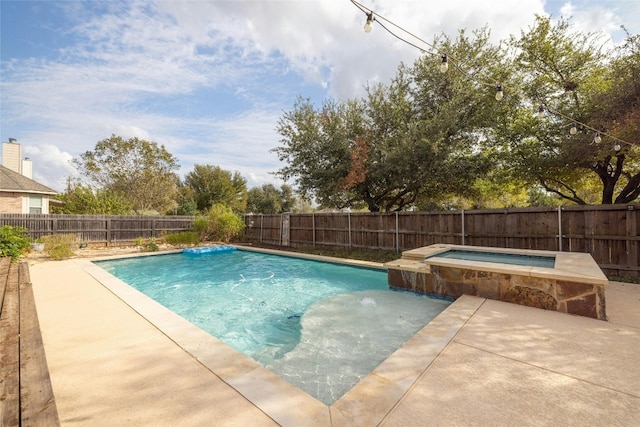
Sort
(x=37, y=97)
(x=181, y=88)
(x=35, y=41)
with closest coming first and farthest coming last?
(x=35, y=41)
(x=37, y=97)
(x=181, y=88)

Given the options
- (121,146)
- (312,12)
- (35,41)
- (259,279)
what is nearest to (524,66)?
(312,12)

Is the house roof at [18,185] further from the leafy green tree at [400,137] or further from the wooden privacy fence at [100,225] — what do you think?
the leafy green tree at [400,137]

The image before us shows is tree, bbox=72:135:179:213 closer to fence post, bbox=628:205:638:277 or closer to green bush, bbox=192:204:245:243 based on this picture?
green bush, bbox=192:204:245:243

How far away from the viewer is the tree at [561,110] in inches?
324

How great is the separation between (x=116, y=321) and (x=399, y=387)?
3558mm

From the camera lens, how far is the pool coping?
1.76 metres

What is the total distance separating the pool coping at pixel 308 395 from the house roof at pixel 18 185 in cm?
1565

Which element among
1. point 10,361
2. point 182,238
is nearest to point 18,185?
point 182,238

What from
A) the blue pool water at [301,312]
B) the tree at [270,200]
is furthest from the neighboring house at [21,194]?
the tree at [270,200]

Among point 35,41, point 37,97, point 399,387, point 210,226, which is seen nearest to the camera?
point 399,387

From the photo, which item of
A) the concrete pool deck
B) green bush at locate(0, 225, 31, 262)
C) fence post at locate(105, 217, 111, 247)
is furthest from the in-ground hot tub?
fence post at locate(105, 217, 111, 247)

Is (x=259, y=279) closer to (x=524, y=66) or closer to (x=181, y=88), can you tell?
(x=181, y=88)

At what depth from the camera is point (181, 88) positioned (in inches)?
366

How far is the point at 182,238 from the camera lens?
43.4 ft
